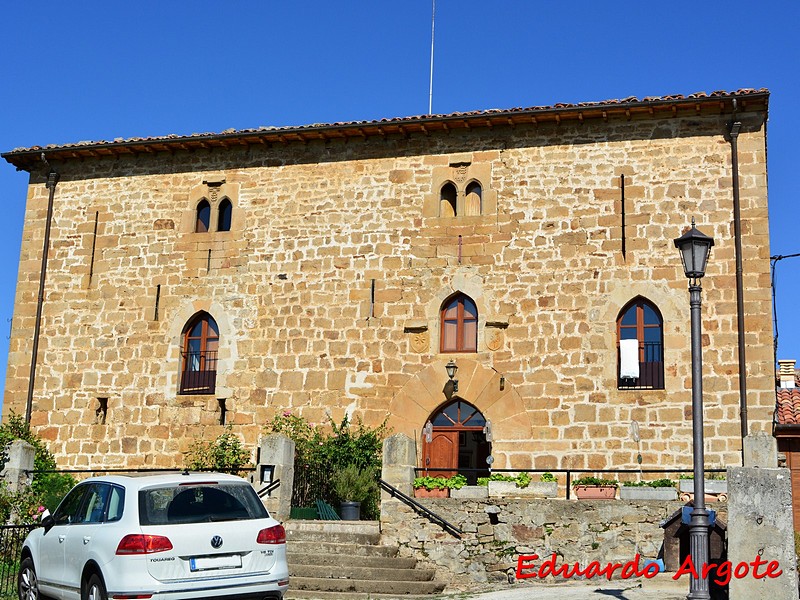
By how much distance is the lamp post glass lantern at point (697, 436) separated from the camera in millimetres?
9398

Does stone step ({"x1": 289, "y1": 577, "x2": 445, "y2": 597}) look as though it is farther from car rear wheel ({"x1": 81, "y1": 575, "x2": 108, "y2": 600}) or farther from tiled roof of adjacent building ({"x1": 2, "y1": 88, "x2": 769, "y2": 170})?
tiled roof of adjacent building ({"x1": 2, "y1": 88, "x2": 769, "y2": 170})

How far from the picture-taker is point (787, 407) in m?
18.1

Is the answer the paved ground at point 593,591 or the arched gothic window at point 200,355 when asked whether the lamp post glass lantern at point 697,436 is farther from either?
the arched gothic window at point 200,355

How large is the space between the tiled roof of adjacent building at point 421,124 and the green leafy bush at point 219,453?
5944 millimetres

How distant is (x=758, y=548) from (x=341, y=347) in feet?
32.7

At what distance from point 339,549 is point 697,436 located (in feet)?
21.0

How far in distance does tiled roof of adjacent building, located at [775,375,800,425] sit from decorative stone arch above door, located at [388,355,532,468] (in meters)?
4.52

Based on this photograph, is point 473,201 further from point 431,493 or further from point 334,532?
point 334,532

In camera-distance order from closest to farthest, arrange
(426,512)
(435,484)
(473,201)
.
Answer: (426,512) < (435,484) < (473,201)

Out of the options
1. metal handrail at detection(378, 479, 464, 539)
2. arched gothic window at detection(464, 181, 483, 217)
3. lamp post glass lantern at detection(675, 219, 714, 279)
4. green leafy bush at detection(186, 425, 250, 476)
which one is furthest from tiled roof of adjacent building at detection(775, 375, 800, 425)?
green leafy bush at detection(186, 425, 250, 476)

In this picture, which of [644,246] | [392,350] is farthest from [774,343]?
[392,350]

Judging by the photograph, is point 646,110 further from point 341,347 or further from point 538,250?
point 341,347

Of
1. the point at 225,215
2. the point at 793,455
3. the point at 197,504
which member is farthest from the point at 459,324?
the point at 197,504

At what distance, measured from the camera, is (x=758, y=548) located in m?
10.5
